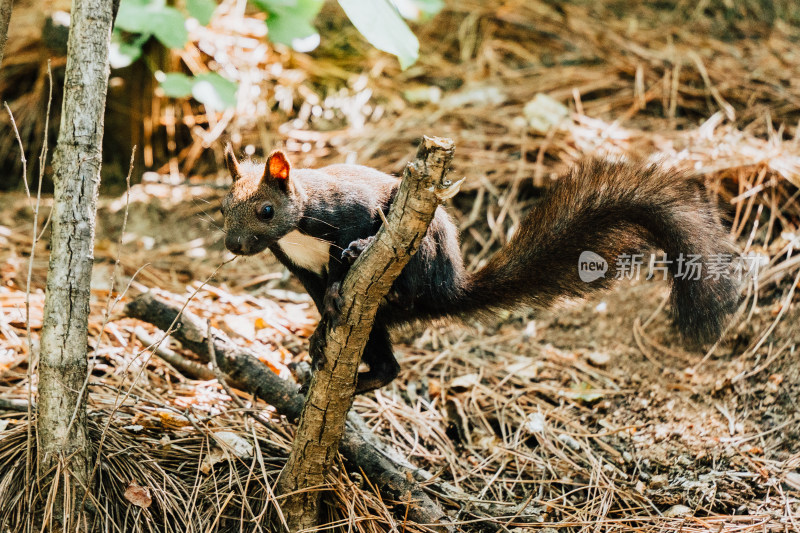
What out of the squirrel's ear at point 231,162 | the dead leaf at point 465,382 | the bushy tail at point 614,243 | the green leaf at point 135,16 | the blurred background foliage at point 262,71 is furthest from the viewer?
the blurred background foliage at point 262,71

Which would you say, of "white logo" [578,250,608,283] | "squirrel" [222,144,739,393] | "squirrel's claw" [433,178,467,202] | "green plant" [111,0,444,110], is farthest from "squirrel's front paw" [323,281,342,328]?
"green plant" [111,0,444,110]

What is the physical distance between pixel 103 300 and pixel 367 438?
5.40 ft

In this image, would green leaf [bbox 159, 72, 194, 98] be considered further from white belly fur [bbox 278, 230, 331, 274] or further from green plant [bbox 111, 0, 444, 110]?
white belly fur [bbox 278, 230, 331, 274]

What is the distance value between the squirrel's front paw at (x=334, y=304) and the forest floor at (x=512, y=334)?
60 centimetres

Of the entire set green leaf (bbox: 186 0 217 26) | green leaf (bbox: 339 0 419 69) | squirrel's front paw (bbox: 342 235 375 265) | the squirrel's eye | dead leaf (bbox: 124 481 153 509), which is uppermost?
green leaf (bbox: 339 0 419 69)

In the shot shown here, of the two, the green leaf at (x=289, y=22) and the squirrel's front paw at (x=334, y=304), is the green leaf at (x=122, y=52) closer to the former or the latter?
the green leaf at (x=289, y=22)

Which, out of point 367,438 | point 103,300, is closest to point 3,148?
point 103,300

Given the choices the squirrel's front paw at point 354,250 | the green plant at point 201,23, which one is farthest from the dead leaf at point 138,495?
the green plant at point 201,23

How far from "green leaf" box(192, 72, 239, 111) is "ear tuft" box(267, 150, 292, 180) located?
165 cm

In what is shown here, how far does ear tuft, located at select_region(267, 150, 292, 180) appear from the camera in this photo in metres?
2.58

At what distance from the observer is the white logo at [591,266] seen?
263 cm

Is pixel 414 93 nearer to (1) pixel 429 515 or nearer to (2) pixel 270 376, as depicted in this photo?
(2) pixel 270 376

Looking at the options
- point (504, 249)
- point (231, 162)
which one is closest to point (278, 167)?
point (231, 162)

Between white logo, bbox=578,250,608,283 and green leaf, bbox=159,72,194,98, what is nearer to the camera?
white logo, bbox=578,250,608,283
